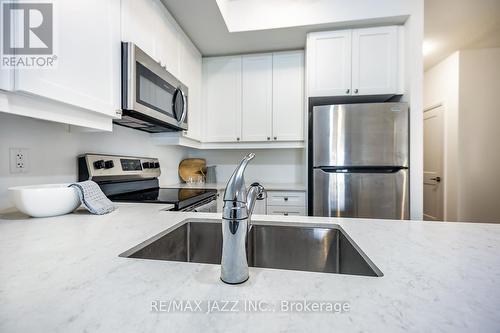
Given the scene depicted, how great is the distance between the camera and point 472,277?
490 mm

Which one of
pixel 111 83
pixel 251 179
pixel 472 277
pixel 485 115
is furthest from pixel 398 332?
pixel 485 115

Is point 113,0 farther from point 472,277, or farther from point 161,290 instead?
point 472,277

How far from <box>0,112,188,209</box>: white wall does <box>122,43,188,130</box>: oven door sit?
37 centimetres

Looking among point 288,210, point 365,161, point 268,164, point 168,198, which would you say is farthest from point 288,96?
point 168,198

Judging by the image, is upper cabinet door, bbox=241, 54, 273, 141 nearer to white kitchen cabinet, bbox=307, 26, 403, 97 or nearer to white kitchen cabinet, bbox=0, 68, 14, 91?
white kitchen cabinet, bbox=307, 26, 403, 97

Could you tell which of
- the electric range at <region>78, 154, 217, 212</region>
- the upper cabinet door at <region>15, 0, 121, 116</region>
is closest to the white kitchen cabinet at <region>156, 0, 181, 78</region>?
the upper cabinet door at <region>15, 0, 121, 116</region>

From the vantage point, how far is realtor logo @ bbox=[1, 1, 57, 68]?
2.54 ft

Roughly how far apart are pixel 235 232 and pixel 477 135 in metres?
4.07

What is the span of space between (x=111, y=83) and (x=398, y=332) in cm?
147

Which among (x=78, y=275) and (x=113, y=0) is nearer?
(x=78, y=275)

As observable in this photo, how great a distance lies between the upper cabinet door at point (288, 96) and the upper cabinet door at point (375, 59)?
1.87 feet

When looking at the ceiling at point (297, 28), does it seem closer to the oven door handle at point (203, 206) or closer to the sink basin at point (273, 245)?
the oven door handle at point (203, 206)

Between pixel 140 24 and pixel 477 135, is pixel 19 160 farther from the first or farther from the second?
pixel 477 135

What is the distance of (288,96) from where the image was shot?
8.44 ft
